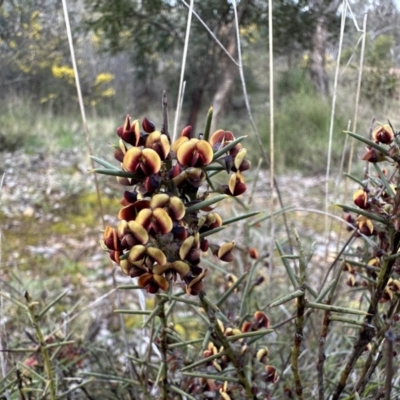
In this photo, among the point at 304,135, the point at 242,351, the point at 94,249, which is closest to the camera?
the point at 242,351

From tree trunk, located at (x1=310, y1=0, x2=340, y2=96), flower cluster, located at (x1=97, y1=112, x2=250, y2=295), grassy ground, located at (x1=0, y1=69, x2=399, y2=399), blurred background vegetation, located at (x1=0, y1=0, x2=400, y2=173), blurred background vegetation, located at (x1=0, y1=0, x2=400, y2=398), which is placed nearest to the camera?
flower cluster, located at (x1=97, y1=112, x2=250, y2=295)

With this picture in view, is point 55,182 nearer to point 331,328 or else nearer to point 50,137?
point 50,137

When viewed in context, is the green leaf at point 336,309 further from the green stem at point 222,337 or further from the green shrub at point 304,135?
the green shrub at point 304,135

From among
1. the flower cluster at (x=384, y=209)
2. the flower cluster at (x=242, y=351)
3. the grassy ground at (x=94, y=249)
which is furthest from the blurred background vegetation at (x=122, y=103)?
the flower cluster at (x=384, y=209)

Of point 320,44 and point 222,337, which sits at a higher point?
point 320,44

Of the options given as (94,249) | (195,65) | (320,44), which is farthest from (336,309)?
(320,44)

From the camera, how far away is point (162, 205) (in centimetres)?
38

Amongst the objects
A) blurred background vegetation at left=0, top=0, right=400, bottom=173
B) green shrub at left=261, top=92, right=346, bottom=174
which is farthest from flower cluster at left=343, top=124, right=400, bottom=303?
green shrub at left=261, top=92, right=346, bottom=174

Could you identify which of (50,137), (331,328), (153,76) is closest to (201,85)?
(153,76)

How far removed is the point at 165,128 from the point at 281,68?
276 inches

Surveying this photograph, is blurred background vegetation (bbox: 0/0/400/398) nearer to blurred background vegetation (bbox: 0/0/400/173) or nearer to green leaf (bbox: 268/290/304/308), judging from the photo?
blurred background vegetation (bbox: 0/0/400/173)

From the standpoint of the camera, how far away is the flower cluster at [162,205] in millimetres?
380

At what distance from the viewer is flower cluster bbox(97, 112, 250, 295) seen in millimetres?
380

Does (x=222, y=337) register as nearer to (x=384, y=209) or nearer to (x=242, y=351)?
(x=242, y=351)
